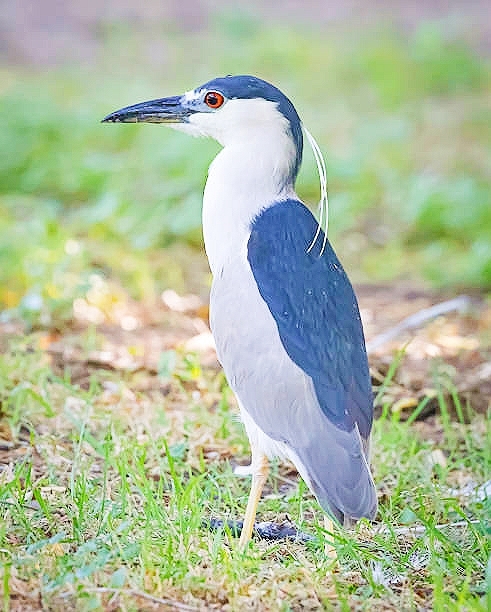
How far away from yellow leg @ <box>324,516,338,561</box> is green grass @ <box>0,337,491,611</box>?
0.07 feet

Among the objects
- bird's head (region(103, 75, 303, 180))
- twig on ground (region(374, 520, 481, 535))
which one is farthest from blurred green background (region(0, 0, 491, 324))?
twig on ground (region(374, 520, 481, 535))

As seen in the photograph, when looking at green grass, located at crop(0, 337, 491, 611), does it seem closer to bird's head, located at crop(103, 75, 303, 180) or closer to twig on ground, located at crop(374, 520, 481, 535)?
twig on ground, located at crop(374, 520, 481, 535)

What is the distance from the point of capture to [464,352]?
5.04 metres

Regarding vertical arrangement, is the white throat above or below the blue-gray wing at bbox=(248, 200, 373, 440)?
above

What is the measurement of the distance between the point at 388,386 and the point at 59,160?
3.76 meters

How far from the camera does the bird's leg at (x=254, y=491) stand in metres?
3.07

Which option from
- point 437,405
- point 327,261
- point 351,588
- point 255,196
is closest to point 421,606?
point 351,588

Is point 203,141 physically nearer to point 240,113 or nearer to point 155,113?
point 155,113

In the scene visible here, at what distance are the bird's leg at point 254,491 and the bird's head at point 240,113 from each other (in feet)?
2.99

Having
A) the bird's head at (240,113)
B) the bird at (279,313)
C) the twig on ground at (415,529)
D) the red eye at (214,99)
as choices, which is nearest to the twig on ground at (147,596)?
the bird at (279,313)

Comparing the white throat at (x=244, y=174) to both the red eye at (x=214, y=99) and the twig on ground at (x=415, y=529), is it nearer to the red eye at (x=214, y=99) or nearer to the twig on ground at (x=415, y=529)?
the red eye at (x=214, y=99)

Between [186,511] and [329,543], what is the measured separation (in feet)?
1.63

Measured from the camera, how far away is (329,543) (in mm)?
A: 2904

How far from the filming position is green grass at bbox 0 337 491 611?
2771 millimetres
